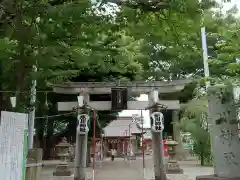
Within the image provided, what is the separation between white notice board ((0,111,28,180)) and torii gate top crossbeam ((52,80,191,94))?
850cm

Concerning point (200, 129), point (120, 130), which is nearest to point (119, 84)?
point (200, 129)

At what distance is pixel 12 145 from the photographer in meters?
6.33

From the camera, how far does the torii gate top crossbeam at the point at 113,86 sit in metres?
15.2

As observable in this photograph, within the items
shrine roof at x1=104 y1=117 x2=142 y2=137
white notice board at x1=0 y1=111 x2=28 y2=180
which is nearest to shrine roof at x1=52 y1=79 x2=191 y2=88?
white notice board at x1=0 y1=111 x2=28 y2=180

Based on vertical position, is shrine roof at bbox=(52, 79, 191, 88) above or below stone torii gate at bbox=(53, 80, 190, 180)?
above

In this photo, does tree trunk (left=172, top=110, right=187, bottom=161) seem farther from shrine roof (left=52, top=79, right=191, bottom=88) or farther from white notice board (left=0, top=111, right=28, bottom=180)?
white notice board (left=0, top=111, right=28, bottom=180)

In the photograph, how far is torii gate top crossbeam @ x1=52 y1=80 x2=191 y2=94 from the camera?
15156mm

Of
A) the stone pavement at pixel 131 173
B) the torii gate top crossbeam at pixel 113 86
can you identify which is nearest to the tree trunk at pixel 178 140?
the stone pavement at pixel 131 173

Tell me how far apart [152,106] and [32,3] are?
1004 centimetres

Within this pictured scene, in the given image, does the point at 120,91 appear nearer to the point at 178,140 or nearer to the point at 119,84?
the point at 119,84

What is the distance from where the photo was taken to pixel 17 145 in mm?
6492

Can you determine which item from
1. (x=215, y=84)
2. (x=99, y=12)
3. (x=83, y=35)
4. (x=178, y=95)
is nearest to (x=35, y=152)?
(x=83, y=35)

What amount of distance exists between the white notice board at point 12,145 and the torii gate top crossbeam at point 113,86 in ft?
27.9

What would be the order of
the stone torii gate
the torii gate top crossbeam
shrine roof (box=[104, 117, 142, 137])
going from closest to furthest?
the stone torii gate, the torii gate top crossbeam, shrine roof (box=[104, 117, 142, 137])
